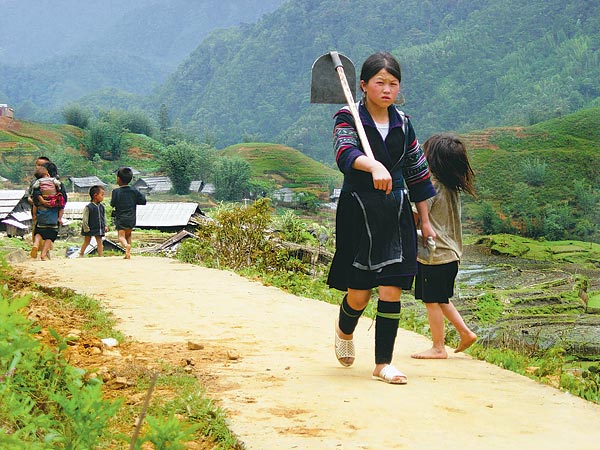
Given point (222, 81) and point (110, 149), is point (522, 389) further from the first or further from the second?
point (222, 81)

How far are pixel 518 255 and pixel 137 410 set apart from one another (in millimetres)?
35752

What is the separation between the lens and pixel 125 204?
10.8 metres

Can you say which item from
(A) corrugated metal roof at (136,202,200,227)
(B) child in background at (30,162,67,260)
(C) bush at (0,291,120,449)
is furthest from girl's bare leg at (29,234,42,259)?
(A) corrugated metal roof at (136,202,200,227)

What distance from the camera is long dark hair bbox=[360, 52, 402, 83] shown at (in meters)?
3.87

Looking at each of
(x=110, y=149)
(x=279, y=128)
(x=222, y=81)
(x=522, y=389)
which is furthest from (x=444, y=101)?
(x=522, y=389)

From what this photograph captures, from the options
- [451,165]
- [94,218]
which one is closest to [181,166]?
[94,218]

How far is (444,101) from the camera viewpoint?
304 feet

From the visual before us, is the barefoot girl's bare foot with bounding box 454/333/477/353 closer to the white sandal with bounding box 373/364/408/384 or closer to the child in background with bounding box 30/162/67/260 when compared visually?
the white sandal with bounding box 373/364/408/384

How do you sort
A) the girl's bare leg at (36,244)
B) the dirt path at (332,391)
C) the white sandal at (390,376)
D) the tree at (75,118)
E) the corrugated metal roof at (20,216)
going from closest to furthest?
the dirt path at (332,391)
the white sandal at (390,376)
the girl's bare leg at (36,244)
the corrugated metal roof at (20,216)
the tree at (75,118)

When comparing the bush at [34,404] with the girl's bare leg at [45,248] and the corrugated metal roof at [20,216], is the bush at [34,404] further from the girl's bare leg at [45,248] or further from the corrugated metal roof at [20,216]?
the corrugated metal roof at [20,216]

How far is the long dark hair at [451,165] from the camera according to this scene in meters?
4.84

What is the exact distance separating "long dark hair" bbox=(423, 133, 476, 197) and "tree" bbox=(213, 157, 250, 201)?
2089 inches

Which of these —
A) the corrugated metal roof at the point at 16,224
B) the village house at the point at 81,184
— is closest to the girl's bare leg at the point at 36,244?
the corrugated metal roof at the point at 16,224

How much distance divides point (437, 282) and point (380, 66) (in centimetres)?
156
